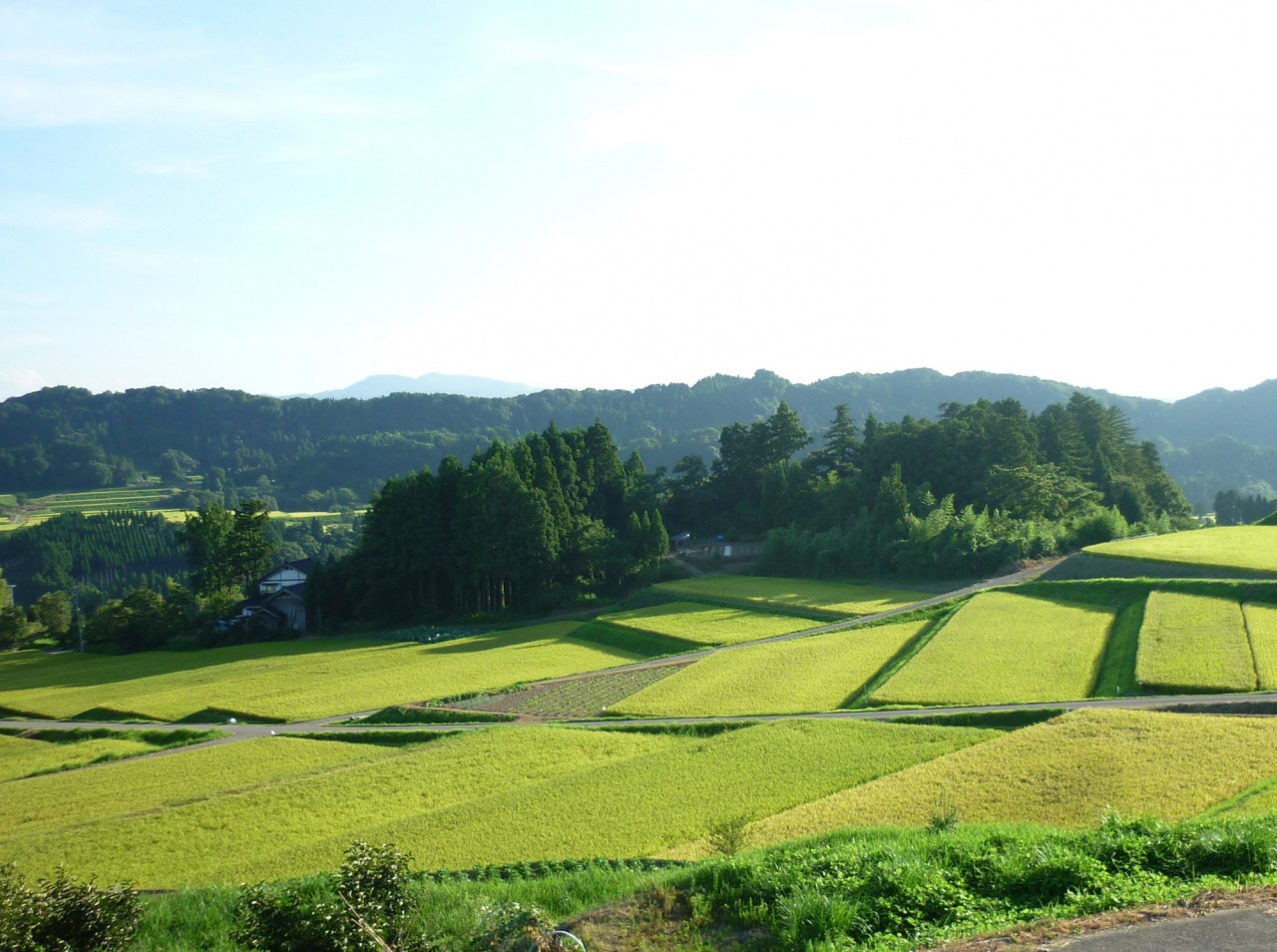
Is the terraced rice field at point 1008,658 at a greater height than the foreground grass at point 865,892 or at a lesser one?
lesser

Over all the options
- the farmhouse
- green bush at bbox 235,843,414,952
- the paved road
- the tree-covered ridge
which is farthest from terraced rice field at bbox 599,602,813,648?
the tree-covered ridge

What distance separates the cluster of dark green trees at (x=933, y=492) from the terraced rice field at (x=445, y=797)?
30.7 metres

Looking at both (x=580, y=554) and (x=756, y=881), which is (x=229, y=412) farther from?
(x=756, y=881)

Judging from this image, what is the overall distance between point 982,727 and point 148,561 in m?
107

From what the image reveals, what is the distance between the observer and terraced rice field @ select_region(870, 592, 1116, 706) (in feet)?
82.9

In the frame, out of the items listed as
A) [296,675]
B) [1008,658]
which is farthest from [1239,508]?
[296,675]

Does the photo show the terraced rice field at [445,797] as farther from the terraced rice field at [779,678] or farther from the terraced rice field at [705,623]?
the terraced rice field at [705,623]

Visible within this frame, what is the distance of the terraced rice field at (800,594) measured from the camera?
43.5 meters

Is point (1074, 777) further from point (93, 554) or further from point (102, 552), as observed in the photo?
point (102, 552)

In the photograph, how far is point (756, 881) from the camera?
9.29 metres

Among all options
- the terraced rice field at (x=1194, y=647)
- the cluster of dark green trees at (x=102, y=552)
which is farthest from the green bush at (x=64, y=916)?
the cluster of dark green trees at (x=102, y=552)

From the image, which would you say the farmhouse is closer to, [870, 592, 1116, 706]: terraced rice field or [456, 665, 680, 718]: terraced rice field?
[456, 665, 680, 718]: terraced rice field

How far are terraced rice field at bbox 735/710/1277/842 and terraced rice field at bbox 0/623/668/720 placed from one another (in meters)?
20.0

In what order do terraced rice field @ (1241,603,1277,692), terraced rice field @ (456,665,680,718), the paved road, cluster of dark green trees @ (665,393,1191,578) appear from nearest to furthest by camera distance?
the paved road < terraced rice field @ (1241,603,1277,692) < terraced rice field @ (456,665,680,718) < cluster of dark green trees @ (665,393,1191,578)
